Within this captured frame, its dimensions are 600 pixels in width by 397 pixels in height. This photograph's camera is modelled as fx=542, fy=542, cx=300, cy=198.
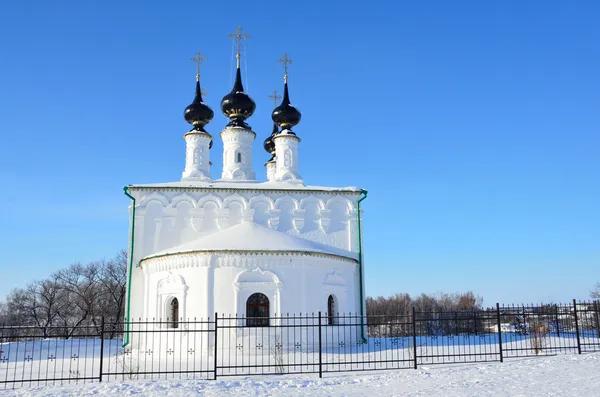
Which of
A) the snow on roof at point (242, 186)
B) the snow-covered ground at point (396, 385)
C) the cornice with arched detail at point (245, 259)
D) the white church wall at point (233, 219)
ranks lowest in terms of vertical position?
the snow-covered ground at point (396, 385)

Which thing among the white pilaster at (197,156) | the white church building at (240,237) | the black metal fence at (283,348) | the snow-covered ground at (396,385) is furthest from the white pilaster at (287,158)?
the snow-covered ground at (396,385)

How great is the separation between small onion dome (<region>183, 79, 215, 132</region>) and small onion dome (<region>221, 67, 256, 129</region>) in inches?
31.6

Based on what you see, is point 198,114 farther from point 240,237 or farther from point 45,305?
point 45,305

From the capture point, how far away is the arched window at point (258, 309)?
49.9 ft

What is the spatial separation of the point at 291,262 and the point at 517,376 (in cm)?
731

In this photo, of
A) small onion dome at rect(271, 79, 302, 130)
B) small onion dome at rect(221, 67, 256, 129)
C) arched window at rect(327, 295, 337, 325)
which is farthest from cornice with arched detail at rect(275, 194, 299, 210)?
small onion dome at rect(221, 67, 256, 129)

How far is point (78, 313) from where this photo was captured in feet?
117

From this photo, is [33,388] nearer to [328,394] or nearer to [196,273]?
[328,394]

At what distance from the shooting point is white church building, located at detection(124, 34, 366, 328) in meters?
15.4

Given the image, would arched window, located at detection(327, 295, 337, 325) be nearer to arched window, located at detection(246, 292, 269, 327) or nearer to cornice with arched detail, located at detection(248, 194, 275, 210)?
arched window, located at detection(246, 292, 269, 327)

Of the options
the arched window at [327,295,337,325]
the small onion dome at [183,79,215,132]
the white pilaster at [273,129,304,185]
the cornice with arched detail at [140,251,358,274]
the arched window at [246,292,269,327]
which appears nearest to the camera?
the arched window at [246,292,269,327]

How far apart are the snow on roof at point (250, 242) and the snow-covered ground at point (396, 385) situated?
19.0 ft

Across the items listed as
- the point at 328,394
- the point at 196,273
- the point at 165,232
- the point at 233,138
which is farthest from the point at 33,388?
the point at 233,138

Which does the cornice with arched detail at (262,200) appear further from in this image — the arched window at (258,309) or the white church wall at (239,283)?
the arched window at (258,309)
